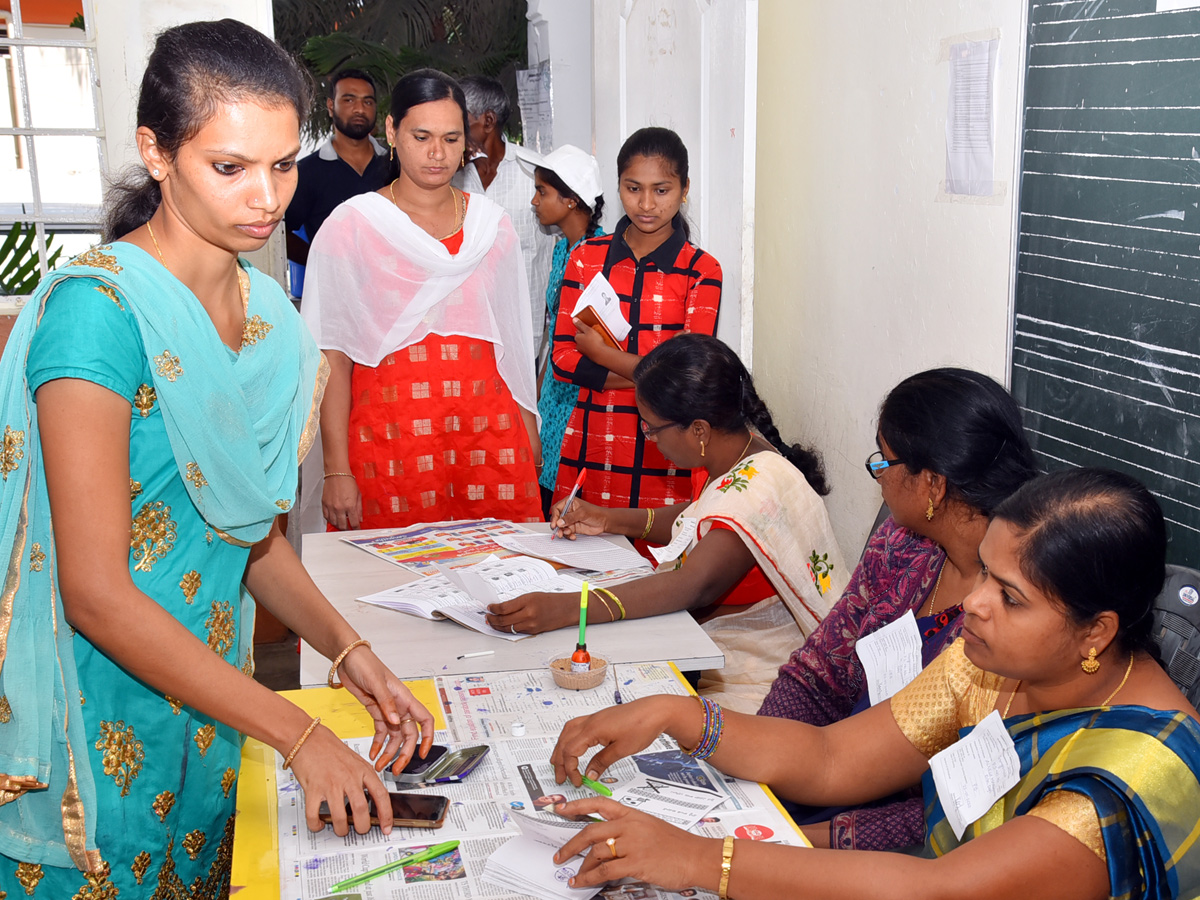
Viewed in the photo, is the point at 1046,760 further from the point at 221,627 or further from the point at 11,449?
the point at 11,449

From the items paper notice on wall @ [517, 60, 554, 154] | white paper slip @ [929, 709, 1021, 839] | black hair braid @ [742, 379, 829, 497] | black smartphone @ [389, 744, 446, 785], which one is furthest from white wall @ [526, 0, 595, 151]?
white paper slip @ [929, 709, 1021, 839]

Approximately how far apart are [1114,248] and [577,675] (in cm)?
132

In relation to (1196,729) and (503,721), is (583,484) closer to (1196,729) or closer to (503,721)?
(503,721)

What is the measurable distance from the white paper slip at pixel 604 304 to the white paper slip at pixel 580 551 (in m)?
0.82

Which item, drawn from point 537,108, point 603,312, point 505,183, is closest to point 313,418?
point 603,312

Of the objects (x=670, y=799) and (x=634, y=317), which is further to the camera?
(x=634, y=317)

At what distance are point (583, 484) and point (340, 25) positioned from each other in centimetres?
557

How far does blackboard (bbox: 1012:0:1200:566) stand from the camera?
1.89 m

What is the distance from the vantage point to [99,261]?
1.23m

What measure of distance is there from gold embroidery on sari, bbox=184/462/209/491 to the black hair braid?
1.47m

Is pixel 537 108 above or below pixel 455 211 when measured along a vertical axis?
above

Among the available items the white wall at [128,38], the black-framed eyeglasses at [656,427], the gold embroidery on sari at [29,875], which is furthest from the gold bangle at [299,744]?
the white wall at [128,38]

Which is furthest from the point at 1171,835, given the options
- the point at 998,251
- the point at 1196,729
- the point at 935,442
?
the point at 998,251

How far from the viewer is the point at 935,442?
1.81 meters
